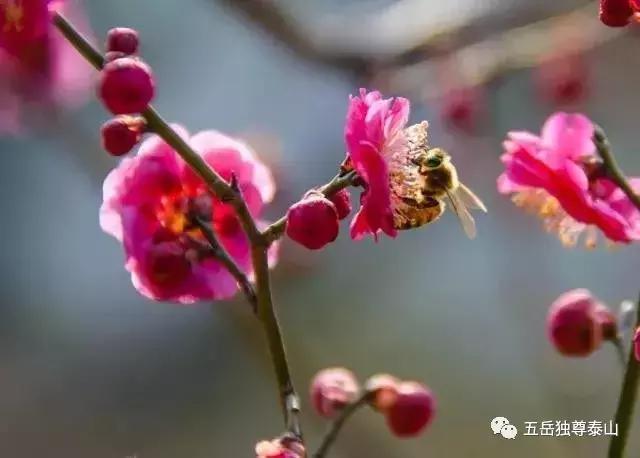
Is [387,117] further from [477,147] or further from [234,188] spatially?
[477,147]

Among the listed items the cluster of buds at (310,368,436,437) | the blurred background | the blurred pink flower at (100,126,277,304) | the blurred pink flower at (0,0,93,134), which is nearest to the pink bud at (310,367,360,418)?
the cluster of buds at (310,368,436,437)

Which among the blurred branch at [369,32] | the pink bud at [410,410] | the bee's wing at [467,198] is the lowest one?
the pink bud at [410,410]

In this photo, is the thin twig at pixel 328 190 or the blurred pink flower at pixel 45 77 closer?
the thin twig at pixel 328 190

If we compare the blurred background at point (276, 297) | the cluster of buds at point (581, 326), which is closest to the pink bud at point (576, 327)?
the cluster of buds at point (581, 326)

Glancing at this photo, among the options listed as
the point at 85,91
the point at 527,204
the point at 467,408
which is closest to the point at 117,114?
the point at 527,204

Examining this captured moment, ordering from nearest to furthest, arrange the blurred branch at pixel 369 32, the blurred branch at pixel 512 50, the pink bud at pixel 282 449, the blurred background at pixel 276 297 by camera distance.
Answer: the pink bud at pixel 282 449, the blurred branch at pixel 369 32, the blurred branch at pixel 512 50, the blurred background at pixel 276 297

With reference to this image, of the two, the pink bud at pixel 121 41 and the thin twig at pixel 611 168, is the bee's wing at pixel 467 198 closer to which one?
the thin twig at pixel 611 168

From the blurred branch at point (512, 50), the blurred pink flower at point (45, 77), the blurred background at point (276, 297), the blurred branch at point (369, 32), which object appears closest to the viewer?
the blurred pink flower at point (45, 77)

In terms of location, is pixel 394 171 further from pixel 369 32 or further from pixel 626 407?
pixel 369 32
